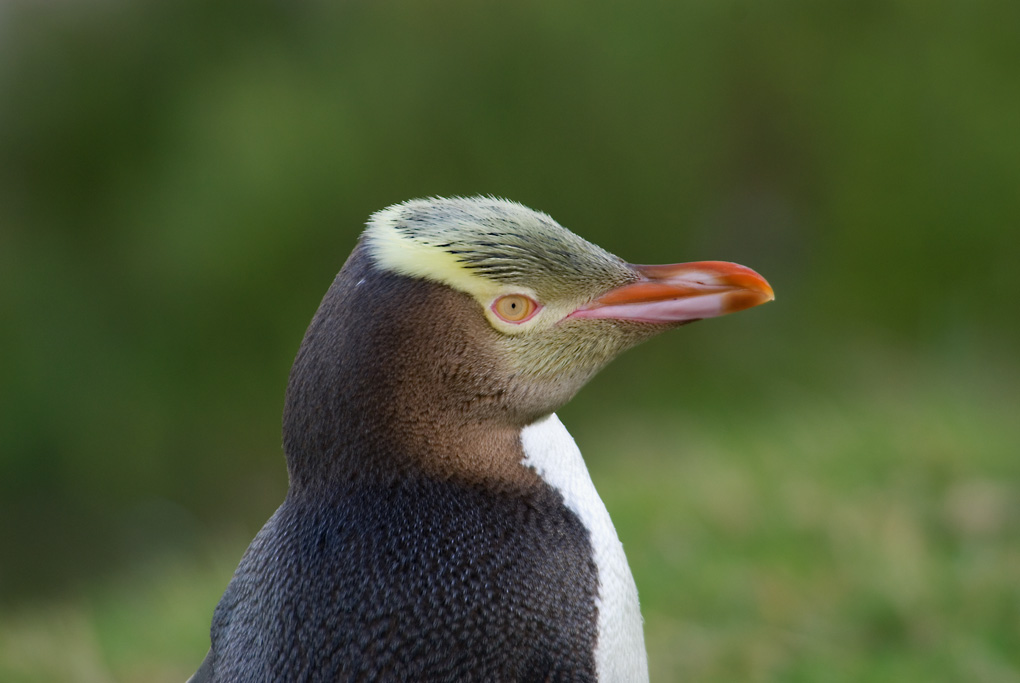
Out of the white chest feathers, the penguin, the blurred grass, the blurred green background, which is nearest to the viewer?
the penguin

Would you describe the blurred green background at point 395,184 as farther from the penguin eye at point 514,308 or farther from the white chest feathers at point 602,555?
the penguin eye at point 514,308

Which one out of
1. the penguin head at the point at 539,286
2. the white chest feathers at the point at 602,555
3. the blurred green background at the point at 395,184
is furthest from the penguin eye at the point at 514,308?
the blurred green background at the point at 395,184

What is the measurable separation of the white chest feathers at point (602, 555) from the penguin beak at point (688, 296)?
0.24 meters

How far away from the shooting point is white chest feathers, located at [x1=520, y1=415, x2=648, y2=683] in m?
1.95

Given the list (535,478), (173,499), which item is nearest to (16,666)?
(535,478)

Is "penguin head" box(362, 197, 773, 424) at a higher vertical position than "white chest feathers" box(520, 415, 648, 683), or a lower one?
higher

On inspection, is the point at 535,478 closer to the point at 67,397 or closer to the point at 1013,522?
the point at 1013,522

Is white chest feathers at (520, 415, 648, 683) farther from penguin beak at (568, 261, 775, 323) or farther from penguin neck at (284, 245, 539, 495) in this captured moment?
penguin beak at (568, 261, 775, 323)

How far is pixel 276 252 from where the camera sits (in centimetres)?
789

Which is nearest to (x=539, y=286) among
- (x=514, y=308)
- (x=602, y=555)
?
(x=514, y=308)

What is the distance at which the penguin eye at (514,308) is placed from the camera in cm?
195

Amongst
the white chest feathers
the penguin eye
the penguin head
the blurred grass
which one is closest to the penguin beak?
the penguin head

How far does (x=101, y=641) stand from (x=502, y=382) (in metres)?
2.68

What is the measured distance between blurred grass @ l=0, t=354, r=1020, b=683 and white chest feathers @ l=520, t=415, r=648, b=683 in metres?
1.12
